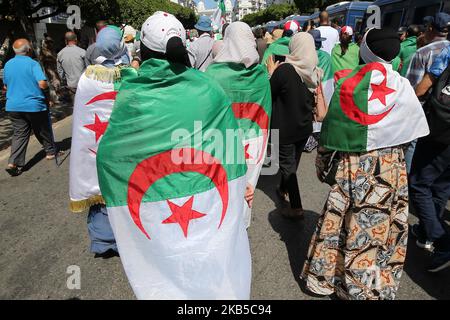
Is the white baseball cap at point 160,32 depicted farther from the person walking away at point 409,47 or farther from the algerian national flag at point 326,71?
the person walking away at point 409,47

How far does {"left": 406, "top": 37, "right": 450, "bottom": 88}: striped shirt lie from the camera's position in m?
3.29

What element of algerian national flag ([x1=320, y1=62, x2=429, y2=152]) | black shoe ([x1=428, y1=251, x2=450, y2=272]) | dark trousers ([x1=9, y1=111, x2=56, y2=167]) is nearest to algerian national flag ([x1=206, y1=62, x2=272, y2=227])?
algerian national flag ([x1=320, y1=62, x2=429, y2=152])

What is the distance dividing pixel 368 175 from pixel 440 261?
1.18 m

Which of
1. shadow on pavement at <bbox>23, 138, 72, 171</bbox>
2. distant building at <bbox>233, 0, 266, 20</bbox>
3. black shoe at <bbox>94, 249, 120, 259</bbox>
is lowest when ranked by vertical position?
distant building at <bbox>233, 0, 266, 20</bbox>

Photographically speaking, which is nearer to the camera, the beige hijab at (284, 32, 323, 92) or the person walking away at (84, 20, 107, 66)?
the person walking away at (84, 20, 107, 66)

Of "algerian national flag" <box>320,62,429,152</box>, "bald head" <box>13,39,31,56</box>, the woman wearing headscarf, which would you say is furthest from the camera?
"bald head" <box>13,39,31,56</box>

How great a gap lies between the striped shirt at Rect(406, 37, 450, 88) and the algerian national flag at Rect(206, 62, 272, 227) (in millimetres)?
1611

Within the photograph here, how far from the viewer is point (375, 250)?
7.60ft

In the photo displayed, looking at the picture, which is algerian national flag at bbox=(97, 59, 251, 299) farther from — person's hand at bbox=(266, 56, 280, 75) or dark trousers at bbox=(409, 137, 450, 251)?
dark trousers at bbox=(409, 137, 450, 251)

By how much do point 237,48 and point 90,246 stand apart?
2.28m

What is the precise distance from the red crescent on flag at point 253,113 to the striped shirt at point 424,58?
165 cm

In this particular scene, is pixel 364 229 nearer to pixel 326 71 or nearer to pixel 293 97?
pixel 293 97

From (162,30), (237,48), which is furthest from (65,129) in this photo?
(162,30)

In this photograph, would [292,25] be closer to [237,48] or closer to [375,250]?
[237,48]
